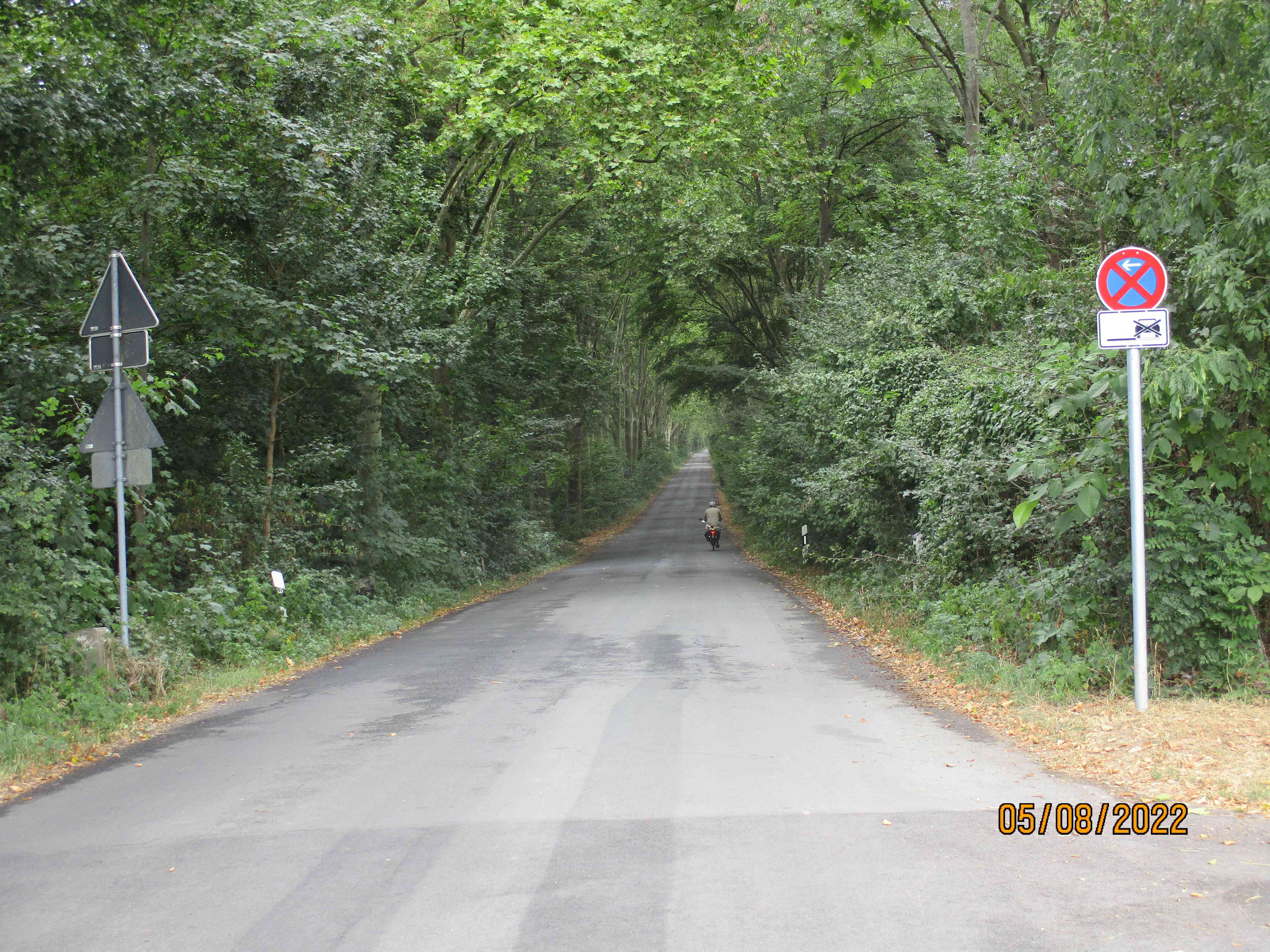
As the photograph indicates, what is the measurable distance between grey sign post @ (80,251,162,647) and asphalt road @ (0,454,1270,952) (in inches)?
91.7

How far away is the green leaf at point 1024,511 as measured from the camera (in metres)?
7.18

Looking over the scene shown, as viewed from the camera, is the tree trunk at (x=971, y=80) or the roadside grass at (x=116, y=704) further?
the tree trunk at (x=971, y=80)

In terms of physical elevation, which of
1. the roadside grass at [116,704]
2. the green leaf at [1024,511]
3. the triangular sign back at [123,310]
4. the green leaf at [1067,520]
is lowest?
the roadside grass at [116,704]

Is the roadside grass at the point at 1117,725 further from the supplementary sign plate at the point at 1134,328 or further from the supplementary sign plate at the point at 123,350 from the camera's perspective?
the supplementary sign plate at the point at 123,350

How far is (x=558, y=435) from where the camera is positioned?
Answer: 30062 millimetres

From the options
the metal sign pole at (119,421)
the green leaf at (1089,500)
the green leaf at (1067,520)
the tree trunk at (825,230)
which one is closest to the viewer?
the green leaf at (1089,500)

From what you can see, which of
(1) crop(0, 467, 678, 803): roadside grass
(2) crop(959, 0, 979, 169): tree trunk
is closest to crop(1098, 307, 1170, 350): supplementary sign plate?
(1) crop(0, 467, 678, 803): roadside grass

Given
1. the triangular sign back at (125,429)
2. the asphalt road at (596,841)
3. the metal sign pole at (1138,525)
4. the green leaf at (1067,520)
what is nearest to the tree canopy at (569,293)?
the green leaf at (1067,520)

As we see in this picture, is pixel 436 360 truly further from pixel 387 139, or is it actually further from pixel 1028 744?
pixel 1028 744

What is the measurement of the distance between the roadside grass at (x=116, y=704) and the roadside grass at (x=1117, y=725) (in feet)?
21.7

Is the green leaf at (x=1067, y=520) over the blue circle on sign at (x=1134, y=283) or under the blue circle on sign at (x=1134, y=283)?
under

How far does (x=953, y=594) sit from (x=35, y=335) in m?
10.4

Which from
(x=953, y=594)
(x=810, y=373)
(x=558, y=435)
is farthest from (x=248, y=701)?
(x=558, y=435)

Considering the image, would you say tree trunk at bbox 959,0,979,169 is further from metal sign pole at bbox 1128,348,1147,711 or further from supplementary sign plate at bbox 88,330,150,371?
supplementary sign plate at bbox 88,330,150,371
